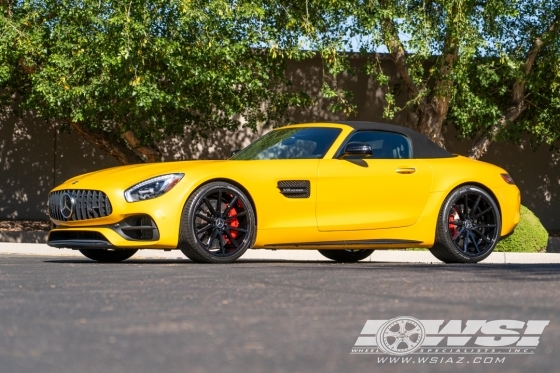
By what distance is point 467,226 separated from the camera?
36.3ft

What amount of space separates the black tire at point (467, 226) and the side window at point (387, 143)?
67 centimetres

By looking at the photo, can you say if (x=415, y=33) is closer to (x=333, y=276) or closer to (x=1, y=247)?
(x=1, y=247)

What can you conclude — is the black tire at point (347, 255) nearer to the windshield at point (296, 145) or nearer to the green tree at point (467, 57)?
the windshield at point (296, 145)

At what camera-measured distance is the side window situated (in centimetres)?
1104

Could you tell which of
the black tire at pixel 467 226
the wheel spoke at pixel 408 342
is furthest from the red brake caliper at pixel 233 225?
the wheel spoke at pixel 408 342

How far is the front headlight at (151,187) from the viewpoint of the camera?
9.65m

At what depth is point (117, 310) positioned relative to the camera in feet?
18.2

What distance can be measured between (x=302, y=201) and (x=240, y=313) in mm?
4878

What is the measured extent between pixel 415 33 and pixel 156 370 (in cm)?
1479

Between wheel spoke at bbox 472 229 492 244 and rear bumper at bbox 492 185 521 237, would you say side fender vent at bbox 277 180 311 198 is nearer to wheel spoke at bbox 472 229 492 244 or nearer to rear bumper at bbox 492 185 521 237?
wheel spoke at bbox 472 229 492 244

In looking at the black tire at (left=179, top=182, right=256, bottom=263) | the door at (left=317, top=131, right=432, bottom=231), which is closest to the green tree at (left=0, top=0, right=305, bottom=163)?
the door at (left=317, top=131, right=432, bottom=231)

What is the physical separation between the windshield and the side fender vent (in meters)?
0.39

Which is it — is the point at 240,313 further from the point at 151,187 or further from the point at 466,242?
the point at 466,242

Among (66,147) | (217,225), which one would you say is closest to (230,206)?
(217,225)
